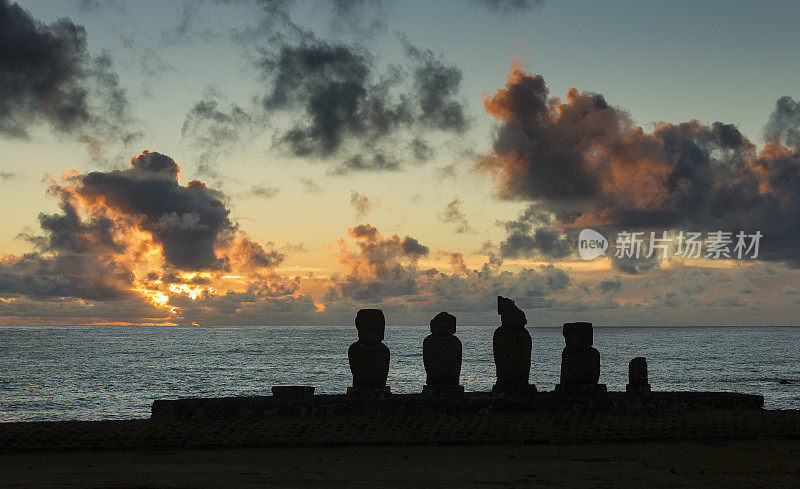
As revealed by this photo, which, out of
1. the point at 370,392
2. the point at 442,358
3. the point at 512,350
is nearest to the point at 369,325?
the point at 370,392

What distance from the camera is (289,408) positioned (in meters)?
22.3

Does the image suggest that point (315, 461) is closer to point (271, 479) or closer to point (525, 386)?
point (271, 479)

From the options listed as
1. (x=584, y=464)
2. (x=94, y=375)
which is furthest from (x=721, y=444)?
(x=94, y=375)

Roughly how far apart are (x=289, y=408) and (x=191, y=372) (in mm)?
69383

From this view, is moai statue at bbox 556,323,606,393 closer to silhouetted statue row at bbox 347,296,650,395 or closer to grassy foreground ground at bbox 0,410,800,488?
silhouetted statue row at bbox 347,296,650,395

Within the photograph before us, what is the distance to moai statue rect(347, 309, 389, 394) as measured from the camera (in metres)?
24.2

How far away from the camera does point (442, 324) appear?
24781 millimetres

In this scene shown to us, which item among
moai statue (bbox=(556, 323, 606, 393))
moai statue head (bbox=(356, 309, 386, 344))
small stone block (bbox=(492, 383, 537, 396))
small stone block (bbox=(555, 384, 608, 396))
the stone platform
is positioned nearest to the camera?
the stone platform

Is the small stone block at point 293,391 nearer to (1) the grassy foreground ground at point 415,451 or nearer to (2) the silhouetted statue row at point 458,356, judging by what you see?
(2) the silhouetted statue row at point 458,356

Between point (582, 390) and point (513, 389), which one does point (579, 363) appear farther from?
point (513, 389)

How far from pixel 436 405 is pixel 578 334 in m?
5.42

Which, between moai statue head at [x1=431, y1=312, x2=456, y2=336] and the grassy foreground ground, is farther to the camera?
moai statue head at [x1=431, y1=312, x2=456, y2=336]

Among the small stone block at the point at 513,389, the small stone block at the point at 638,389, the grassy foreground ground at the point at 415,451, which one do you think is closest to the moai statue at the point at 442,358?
the small stone block at the point at 513,389

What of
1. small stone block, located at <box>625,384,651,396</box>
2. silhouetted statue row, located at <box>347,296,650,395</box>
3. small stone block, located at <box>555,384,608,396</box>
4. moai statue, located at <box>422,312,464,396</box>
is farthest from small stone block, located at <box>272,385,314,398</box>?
small stone block, located at <box>625,384,651,396</box>
